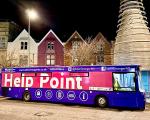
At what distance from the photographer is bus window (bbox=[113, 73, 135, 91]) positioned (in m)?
19.3

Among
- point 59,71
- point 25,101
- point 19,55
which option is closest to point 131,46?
point 59,71

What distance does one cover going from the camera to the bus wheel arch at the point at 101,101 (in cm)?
2023

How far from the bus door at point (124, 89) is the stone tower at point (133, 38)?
7.21 meters

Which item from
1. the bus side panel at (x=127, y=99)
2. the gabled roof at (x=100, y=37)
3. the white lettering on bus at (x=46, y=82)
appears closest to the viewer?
the bus side panel at (x=127, y=99)

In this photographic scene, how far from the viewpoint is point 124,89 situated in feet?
63.8

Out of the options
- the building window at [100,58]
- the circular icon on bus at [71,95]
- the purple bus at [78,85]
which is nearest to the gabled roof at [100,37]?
the building window at [100,58]

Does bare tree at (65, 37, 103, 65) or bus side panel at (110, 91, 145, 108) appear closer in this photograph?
bus side panel at (110, 91, 145, 108)

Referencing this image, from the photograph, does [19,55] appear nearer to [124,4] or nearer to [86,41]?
[86,41]

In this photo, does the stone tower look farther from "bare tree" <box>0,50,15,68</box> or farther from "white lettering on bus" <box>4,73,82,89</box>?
"bare tree" <box>0,50,15,68</box>

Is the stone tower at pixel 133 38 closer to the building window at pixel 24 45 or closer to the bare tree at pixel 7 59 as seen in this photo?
the bare tree at pixel 7 59

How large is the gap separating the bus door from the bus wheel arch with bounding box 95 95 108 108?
0.72 m

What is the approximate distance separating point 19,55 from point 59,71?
3083 centimetres

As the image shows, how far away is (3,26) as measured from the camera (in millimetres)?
52625

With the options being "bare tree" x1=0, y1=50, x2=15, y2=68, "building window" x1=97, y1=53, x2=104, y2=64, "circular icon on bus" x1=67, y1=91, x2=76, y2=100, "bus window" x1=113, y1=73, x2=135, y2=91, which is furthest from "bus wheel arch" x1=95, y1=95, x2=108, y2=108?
"building window" x1=97, y1=53, x2=104, y2=64
